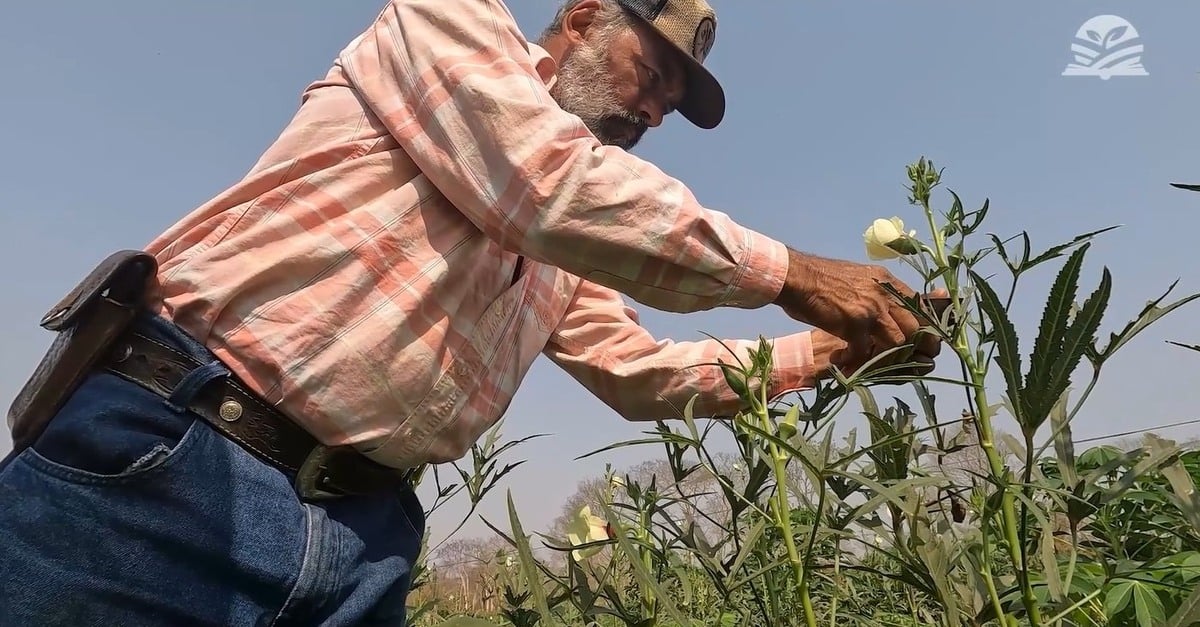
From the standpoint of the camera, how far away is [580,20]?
5.71 feet

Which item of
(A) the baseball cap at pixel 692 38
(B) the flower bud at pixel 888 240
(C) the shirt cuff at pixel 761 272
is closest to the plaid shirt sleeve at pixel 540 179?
(C) the shirt cuff at pixel 761 272

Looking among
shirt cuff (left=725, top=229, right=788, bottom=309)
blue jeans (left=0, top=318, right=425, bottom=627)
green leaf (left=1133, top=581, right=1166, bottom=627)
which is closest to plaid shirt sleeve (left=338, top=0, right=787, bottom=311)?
shirt cuff (left=725, top=229, right=788, bottom=309)

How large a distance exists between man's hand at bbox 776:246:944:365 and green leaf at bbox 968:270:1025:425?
0.58m

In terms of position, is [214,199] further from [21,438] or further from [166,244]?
[21,438]

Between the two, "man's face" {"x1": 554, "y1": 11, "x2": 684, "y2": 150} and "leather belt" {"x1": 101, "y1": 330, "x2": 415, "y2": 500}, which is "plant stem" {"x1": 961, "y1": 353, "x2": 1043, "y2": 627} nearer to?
"leather belt" {"x1": 101, "y1": 330, "x2": 415, "y2": 500}

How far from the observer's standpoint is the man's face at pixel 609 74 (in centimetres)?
169

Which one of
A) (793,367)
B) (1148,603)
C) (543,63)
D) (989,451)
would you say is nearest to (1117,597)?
(1148,603)

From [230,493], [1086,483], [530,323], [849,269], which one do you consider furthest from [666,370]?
[1086,483]

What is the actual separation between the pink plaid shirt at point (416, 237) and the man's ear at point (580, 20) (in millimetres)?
575

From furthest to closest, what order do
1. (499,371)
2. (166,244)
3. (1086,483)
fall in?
(499,371), (166,244), (1086,483)

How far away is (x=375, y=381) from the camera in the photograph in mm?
1104

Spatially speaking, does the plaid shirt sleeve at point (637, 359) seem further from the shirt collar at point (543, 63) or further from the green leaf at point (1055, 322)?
the green leaf at point (1055, 322)

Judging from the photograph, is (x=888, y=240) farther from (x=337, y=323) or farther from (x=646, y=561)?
(x=337, y=323)

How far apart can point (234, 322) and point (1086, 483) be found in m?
0.96
